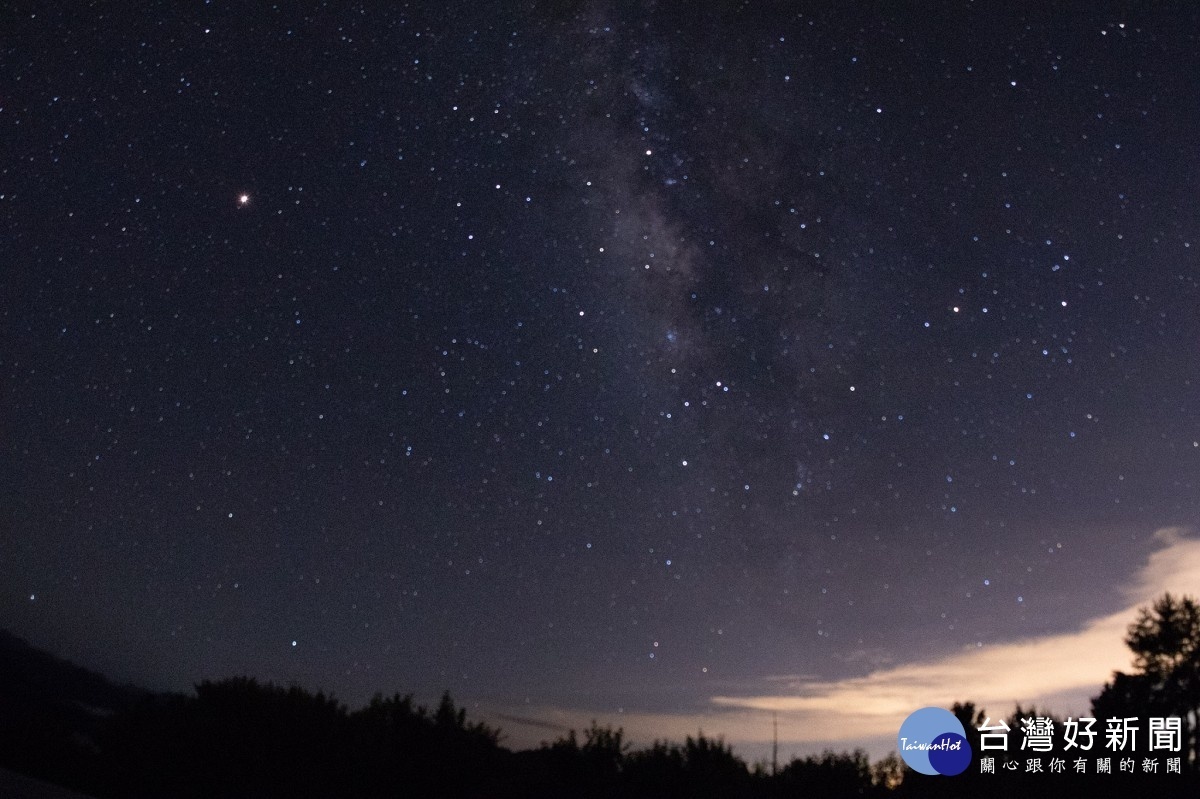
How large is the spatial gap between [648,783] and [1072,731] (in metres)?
5.51

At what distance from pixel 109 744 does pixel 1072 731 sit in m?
11.3

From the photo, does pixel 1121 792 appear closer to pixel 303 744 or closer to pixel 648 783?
pixel 648 783

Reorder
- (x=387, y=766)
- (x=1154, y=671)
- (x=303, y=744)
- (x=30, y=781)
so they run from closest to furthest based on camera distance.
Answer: (x=30, y=781) → (x=387, y=766) → (x=303, y=744) → (x=1154, y=671)

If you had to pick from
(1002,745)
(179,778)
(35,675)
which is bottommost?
(35,675)

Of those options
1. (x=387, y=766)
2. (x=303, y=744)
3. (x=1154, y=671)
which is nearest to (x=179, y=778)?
(x=303, y=744)

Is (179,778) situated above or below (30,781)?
below

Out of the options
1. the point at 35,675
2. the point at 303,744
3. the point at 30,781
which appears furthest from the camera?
the point at 35,675

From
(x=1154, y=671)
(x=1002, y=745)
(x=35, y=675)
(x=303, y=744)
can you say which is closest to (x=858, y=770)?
(x=1002, y=745)

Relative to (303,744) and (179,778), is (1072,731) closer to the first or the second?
(303,744)

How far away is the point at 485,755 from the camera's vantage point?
872 cm

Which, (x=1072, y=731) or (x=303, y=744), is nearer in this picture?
(x=303, y=744)

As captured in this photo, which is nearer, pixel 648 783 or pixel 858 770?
pixel 648 783

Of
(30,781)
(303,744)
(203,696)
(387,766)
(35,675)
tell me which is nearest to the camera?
(30,781)

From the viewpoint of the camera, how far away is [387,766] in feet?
27.3
